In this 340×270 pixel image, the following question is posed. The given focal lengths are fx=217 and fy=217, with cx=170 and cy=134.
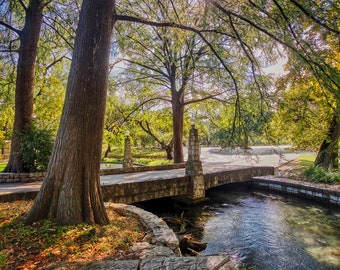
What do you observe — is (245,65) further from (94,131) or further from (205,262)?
(205,262)

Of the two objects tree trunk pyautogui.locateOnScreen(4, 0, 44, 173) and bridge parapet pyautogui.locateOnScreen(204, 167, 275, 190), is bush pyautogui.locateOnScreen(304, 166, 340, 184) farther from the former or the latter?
tree trunk pyautogui.locateOnScreen(4, 0, 44, 173)

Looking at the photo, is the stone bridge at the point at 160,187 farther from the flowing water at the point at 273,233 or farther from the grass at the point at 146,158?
the grass at the point at 146,158

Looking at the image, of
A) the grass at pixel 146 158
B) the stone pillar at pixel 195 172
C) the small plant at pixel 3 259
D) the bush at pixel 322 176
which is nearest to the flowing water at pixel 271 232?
the stone pillar at pixel 195 172

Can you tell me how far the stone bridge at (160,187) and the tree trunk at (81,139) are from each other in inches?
115

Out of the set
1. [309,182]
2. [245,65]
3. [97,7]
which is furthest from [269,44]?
[309,182]

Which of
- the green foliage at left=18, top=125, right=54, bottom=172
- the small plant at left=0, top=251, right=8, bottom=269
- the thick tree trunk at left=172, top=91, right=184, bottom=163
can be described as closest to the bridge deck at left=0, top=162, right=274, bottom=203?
the green foliage at left=18, top=125, right=54, bottom=172

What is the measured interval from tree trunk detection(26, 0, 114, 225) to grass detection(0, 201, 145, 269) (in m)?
0.21

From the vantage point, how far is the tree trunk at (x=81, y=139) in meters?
3.22

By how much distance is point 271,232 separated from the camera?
583cm

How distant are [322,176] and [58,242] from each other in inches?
430

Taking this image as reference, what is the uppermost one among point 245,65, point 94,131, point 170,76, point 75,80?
point 170,76

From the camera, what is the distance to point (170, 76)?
1330 cm

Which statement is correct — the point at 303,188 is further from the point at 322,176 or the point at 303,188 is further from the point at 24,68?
the point at 24,68

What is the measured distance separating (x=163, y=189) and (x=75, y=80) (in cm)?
531
